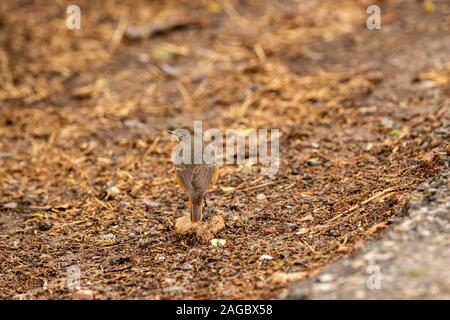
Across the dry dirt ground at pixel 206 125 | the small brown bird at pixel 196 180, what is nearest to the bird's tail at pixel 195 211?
the small brown bird at pixel 196 180

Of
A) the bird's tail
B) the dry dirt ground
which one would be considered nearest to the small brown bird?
the bird's tail

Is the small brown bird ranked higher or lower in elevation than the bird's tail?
higher

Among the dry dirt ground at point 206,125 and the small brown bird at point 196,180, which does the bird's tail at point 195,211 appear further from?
the dry dirt ground at point 206,125

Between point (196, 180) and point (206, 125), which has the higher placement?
point (206, 125)

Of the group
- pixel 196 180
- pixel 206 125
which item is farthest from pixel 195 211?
pixel 206 125

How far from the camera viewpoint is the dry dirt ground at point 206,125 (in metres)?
4.71

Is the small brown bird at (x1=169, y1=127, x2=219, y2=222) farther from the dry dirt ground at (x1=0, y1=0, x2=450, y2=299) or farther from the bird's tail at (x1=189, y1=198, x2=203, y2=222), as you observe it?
the dry dirt ground at (x1=0, y1=0, x2=450, y2=299)

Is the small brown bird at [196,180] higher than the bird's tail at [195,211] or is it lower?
higher

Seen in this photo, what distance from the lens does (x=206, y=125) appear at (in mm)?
7207

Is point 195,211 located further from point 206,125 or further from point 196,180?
point 206,125

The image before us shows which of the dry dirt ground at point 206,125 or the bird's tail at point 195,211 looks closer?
the dry dirt ground at point 206,125

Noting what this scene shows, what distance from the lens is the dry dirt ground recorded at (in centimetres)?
471
